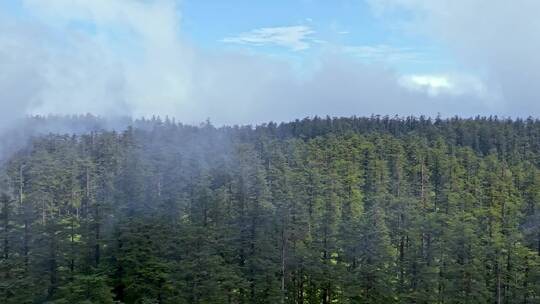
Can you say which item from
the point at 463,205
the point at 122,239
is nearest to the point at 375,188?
the point at 463,205

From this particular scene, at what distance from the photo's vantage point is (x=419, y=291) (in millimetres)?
47531

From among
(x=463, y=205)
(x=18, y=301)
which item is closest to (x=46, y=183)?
(x=18, y=301)

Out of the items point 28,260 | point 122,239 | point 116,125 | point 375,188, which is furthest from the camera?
point 116,125

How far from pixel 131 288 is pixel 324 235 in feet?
61.9

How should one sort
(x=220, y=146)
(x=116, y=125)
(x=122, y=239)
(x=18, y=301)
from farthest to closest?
1. (x=116, y=125)
2. (x=220, y=146)
3. (x=122, y=239)
4. (x=18, y=301)

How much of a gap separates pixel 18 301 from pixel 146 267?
427 inches

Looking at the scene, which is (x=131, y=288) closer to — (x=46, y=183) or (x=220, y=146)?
(x=46, y=183)

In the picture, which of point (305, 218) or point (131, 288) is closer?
point (131, 288)

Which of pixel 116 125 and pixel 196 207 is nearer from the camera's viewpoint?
pixel 196 207

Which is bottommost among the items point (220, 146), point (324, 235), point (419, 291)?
point (419, 291)

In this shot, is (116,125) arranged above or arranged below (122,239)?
above

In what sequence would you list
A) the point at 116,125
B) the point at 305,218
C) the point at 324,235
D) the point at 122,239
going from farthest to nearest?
the point at 116,125, the point at 305,218, the point at 324,235, the point at 122,239

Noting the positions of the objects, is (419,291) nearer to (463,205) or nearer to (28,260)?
(28,260)

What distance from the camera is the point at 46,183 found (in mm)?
82062
